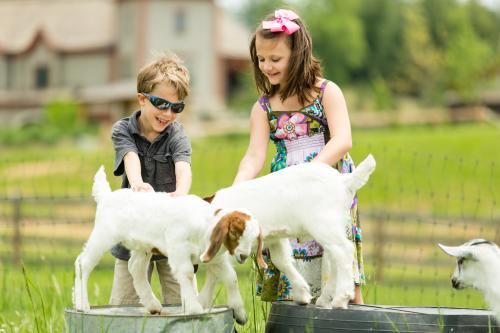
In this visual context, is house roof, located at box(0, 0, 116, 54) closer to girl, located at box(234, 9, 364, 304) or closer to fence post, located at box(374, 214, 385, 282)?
fence post, located at box(374, 214, 385, 282)

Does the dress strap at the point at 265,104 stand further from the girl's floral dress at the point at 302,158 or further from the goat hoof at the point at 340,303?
the goat hoof at the point at 340,303

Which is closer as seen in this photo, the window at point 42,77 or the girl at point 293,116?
the girl at point 293,116

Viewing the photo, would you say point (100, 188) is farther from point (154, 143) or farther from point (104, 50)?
point (104, 50)

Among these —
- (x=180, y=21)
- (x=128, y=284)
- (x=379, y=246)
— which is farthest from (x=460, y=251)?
(x=180, y=21)

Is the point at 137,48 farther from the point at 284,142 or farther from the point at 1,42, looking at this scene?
the point at 284,142

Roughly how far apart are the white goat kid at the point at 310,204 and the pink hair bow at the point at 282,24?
81 centimetres

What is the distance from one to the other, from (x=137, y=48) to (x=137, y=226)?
38.4 metres

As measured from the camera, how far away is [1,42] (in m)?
43.8

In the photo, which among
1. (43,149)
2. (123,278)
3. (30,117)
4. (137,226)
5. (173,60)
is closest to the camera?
(137,226)

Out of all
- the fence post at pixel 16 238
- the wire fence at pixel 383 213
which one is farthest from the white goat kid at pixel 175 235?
the fence post at pixel 16 238

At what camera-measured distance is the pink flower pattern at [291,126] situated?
4344 millimetres

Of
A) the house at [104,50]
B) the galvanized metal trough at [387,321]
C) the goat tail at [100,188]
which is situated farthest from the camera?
the house at [104,50]

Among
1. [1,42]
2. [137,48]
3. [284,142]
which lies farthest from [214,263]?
[1,42]

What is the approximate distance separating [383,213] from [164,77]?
331 inches
